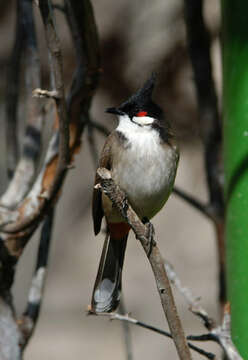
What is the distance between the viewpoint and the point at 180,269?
4.44 m

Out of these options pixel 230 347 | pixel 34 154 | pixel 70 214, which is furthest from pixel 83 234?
pixel 230 347

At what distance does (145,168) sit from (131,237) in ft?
7.98

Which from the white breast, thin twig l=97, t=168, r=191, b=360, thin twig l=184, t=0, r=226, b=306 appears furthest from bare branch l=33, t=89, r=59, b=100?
thin twig l=184, t=0, r=226, b=306

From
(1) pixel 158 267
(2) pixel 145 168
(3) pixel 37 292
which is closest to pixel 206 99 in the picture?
(2) pixel 145 168

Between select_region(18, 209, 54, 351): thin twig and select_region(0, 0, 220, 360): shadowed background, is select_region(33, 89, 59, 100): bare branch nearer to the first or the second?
Answer: select_region(18, 209, 54, 351): thin twig

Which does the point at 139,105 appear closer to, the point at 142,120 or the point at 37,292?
the point at 142,120

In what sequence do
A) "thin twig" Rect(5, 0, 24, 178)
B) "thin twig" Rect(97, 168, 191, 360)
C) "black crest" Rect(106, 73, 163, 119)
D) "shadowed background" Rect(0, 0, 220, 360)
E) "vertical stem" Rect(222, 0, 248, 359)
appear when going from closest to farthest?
"thin twig" Rect(97, 168, 191, 360) < "vertical stem" Rect(222, 0, 248, 359) < "black crest" Rect(106, 73, 163, 119) < "thin twig" Rect(5, 0, 24, 178) < "shadowed background" Rect(0, 0, 220, 360)

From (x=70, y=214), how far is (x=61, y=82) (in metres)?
3.20

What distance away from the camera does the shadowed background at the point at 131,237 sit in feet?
11.5

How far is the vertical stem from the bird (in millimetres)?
205

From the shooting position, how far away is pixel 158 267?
1.48 meters

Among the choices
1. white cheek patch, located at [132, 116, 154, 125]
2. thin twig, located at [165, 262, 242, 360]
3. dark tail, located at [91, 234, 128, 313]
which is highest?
white cheek patch, located at [132, 116, 154, 125]

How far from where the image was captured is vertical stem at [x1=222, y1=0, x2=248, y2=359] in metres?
2.00

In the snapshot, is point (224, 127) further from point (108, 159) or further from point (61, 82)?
point (61, 82)
